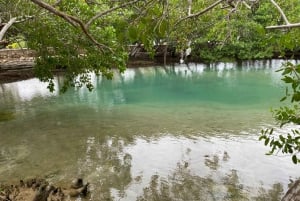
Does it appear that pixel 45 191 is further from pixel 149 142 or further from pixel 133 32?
pixel 149 142

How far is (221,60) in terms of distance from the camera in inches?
1132

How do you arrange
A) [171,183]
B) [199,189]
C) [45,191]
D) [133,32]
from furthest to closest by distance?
[171,183], [199,189], [45,191], [133,32]

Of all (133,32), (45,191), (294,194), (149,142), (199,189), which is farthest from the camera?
(149,142)

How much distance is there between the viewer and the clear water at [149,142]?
730cm

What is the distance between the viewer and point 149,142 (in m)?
9.98

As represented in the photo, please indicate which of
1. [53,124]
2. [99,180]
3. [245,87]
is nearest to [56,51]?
[53,124]

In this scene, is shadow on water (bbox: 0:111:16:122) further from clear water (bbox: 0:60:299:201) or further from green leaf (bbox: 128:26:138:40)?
green leaf (bbox: 128:26:138:40)

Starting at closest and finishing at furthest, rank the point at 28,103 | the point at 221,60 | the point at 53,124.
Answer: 1. the point at 53,124
2. the point at 28,103
3. the point at 221,60

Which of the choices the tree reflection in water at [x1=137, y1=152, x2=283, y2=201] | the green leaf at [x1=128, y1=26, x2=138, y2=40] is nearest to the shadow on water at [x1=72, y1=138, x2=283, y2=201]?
the tree reflection in water at [x1=137, y1=152, x2=283, y2=201]

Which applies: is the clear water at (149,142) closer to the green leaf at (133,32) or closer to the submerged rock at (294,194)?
the submerged rock at (294,194)

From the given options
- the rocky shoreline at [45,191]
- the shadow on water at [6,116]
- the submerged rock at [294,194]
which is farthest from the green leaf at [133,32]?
the shadow on water at [6,116]

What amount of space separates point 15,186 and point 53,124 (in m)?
5.35

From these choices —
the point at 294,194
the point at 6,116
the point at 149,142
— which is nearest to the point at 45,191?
the point at 294,194

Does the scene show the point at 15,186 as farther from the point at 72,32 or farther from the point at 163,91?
the point at 163,91
